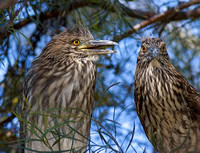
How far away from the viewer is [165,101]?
279 centimetres

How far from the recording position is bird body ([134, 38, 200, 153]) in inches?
109

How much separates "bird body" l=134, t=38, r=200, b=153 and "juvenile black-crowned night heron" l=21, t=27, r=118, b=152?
1.41 ft

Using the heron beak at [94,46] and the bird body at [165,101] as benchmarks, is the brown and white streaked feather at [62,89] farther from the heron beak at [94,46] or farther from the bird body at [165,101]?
the bird body at [165,101]

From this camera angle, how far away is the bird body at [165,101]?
2.78 m

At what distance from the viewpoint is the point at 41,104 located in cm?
266

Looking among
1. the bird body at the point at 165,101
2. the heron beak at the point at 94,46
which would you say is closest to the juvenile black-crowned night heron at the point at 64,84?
the heron beak at the point at 94,46

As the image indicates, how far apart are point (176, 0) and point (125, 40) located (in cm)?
88

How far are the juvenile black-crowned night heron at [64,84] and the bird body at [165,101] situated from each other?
429mm

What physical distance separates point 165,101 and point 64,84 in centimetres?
95

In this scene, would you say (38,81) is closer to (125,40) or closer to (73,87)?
(73,87)

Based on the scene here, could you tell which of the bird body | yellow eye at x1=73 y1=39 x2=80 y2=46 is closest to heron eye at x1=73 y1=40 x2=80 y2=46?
yellow eye at x1=73 y1=39 x2=80 y2=46

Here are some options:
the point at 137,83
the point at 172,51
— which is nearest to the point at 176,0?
the point at 172,51

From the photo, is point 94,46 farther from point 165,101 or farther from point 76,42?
point 165,101

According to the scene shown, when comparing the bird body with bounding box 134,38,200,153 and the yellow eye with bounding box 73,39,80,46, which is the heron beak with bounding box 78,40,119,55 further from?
the bird body with bounding box 134,38,200,153
